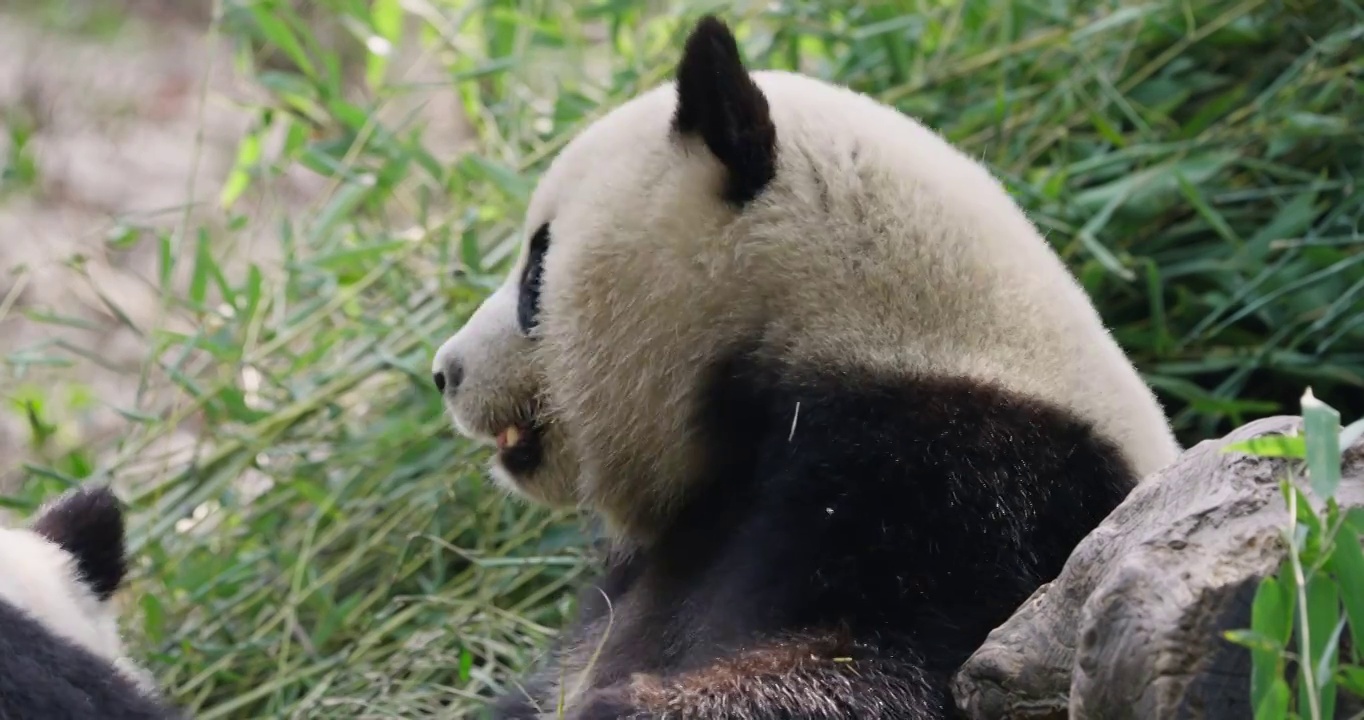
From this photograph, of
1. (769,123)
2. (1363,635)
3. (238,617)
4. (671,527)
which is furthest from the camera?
(238,617)

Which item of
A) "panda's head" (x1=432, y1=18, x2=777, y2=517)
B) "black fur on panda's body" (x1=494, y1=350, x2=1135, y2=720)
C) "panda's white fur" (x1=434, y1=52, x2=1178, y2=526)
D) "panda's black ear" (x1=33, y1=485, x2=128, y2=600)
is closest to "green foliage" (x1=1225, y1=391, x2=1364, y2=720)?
"black fur on panda's body" (x1=494, y1=350, x2=1135, y2=720)

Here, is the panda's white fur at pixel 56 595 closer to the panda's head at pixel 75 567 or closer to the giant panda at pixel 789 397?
the panda's head at pixel 75 567

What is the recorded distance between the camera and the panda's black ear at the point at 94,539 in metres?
2.24

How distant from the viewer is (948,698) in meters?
1.82

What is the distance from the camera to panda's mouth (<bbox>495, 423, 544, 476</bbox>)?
238 centimetres

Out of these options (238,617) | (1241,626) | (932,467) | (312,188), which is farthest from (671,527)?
(312,188)

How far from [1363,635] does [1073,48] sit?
251 cm

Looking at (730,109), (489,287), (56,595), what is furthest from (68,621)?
(489,287)

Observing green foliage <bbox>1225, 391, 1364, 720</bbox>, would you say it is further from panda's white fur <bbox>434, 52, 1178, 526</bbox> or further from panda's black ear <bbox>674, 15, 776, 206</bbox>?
panda's black ear <bbox>674, 15, 776, 206</bbox>

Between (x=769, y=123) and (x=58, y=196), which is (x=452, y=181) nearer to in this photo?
(x=769, y=123)

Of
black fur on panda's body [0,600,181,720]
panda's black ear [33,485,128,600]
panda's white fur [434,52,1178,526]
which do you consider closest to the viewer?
black fur on panda's body [0,600,181,720]

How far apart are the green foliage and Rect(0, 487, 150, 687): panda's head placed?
1.41 meters

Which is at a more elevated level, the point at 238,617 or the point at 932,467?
the point at 932,467

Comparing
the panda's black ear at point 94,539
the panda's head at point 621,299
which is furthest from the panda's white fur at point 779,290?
the panda's black ear at point 94,539
